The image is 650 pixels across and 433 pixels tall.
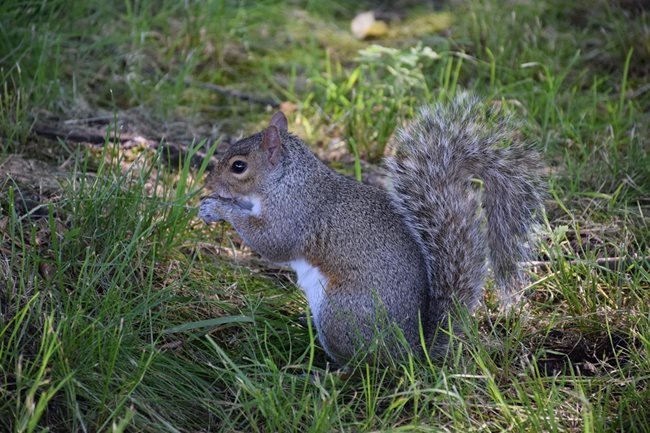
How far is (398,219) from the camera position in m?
2.57

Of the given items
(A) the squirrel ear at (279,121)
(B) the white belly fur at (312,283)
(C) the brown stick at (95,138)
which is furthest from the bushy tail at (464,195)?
(C) the brown stick at (95,138)

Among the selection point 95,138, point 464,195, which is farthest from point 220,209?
point 95,138

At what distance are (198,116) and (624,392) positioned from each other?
92.9 inches

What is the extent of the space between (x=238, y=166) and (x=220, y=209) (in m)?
0.15

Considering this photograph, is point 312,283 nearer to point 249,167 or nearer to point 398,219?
point 398,219

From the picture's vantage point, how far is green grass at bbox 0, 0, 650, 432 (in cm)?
210

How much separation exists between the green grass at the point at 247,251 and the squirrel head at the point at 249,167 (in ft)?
0.42

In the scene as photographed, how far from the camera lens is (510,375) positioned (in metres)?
2.31

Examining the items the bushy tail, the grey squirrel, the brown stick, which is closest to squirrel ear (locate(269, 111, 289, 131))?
the grey squirrel

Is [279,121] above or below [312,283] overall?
above

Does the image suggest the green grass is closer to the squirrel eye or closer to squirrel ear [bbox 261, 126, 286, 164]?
the squirrel eye

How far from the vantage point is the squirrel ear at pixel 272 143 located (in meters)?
2.64

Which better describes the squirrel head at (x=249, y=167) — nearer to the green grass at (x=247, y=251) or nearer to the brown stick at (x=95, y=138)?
the green grass at (x=247, y=251)

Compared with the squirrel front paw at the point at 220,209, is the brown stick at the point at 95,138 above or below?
below
